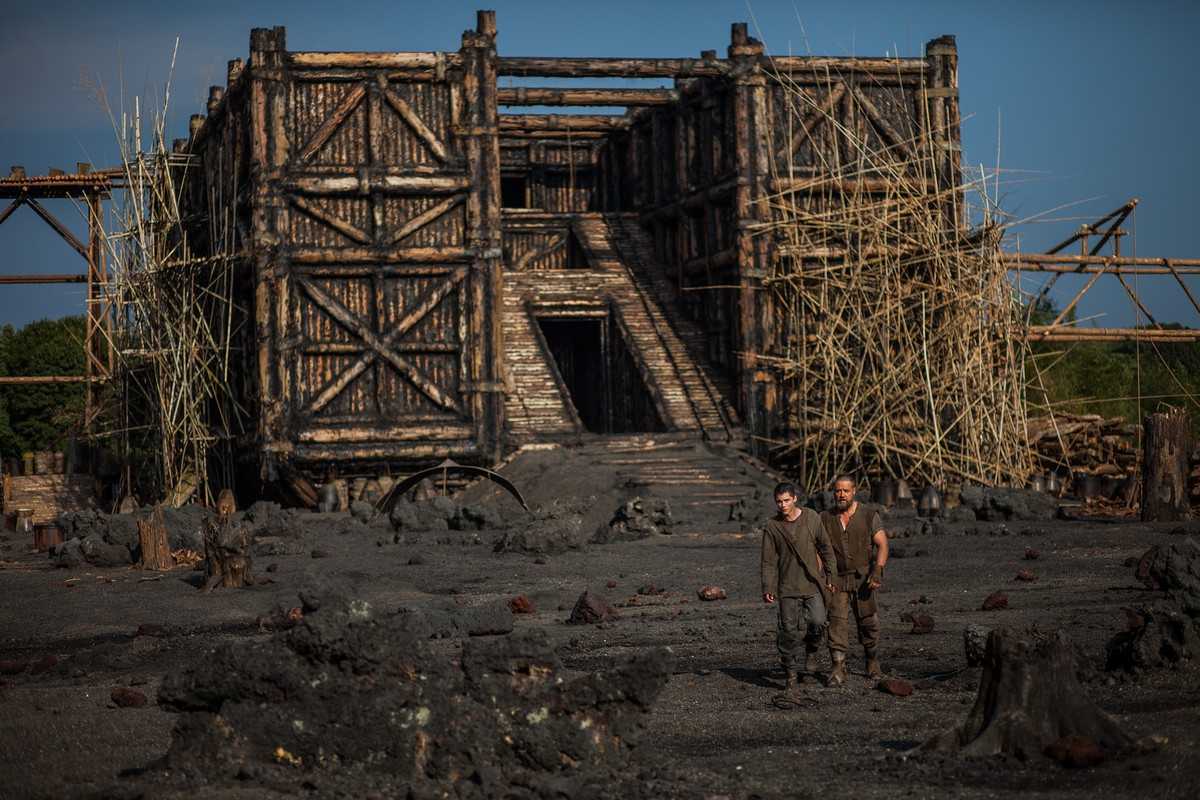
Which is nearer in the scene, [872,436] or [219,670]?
[219,670]

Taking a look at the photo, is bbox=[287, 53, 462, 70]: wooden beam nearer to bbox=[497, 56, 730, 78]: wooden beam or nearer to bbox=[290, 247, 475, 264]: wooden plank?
bbox=[497, 56, 730, 78]: wooden beam

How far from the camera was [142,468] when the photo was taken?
85.7 feet

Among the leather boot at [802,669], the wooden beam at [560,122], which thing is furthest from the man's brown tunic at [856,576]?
the wooden beam at [560,122]

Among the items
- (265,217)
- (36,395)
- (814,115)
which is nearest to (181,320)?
(265,217)

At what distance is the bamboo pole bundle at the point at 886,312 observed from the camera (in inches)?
834

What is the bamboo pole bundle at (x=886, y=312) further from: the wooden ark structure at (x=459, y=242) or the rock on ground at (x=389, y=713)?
the rock on ground at (x=389, y=713)

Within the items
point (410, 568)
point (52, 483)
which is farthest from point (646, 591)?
point (52, 483)

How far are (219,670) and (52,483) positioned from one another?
23774 mm

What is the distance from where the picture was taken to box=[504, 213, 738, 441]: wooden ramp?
22.2m

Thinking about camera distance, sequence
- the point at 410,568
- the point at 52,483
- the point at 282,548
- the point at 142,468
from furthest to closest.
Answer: the point at 52,483, the point at 142,468, the point at 282,548, the point at 410,568

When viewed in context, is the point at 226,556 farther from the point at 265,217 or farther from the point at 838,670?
the point at 265,217

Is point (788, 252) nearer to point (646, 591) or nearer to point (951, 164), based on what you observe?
point (951, 164)

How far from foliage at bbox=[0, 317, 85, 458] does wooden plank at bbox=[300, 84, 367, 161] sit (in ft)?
67.1

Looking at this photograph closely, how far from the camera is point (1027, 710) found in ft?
23.2
